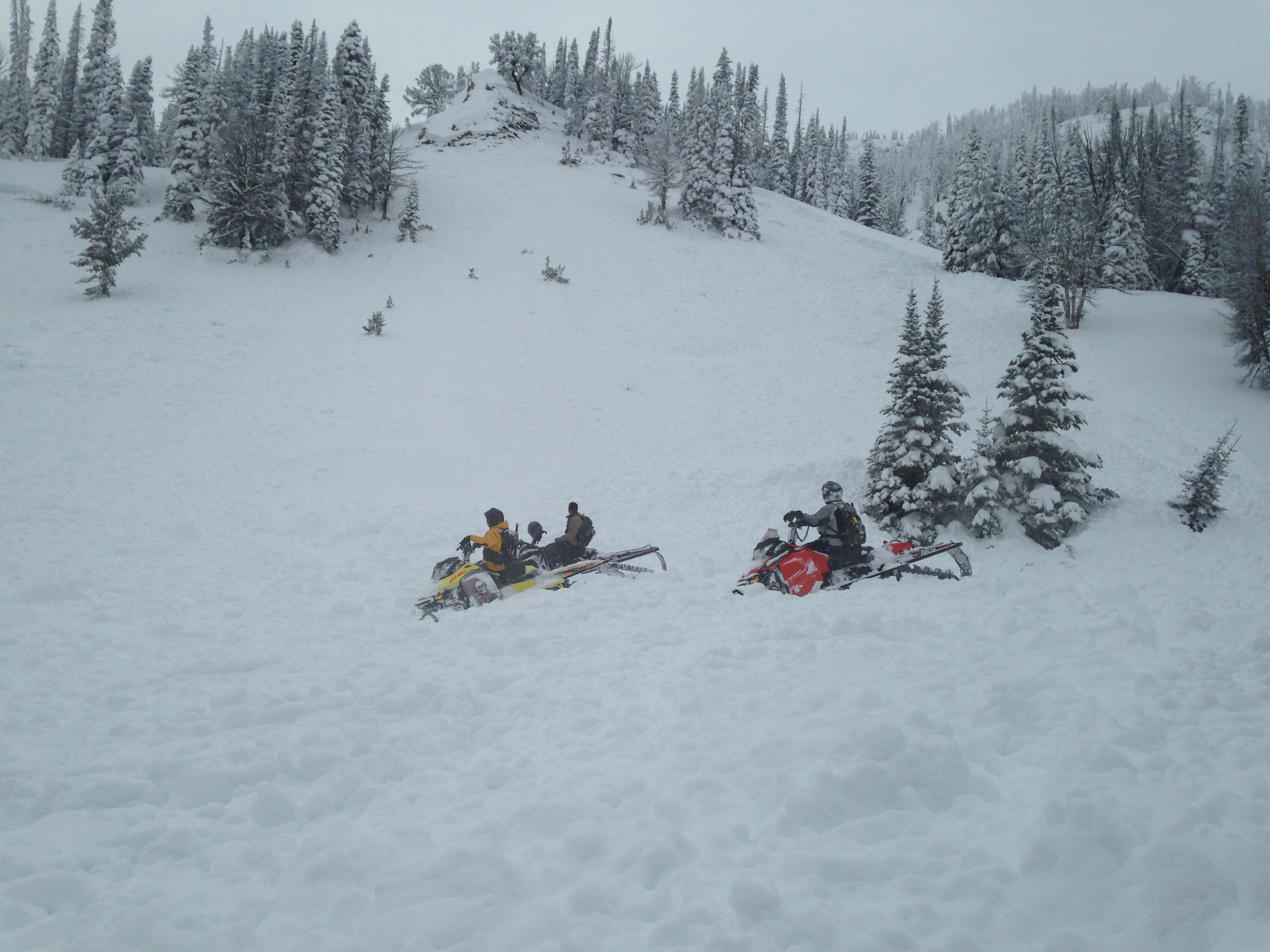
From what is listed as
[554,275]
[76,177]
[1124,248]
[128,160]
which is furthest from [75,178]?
[1124,248]

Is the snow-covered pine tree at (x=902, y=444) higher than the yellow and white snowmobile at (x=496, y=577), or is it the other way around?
the snow-covered pine tree at (x=902, y=444)

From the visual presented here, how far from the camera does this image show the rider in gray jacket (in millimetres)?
9266

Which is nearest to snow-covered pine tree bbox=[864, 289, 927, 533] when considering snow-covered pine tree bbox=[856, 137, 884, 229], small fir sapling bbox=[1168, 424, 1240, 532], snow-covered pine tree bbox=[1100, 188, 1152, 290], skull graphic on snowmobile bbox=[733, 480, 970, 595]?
skull graphic on snowmobile bbox=[733, 480, 970, 595]

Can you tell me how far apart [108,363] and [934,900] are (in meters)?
22.9

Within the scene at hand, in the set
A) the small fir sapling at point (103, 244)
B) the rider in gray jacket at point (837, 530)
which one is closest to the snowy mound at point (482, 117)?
the small fir sapling at point (103, 244)

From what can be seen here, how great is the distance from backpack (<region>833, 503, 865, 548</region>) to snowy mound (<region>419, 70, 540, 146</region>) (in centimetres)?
5633

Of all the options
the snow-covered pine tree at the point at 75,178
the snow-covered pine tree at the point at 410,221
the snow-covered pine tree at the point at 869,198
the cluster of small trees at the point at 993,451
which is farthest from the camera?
the snow-covered pine tree at the point at 869,198

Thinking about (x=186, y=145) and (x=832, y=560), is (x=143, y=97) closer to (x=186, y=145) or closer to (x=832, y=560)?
(x=186, y=145)

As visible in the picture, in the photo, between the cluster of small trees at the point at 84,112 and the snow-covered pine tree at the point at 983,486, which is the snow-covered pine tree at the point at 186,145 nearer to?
the cluster of small trees at the point at 84,112

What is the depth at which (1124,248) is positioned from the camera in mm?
31281

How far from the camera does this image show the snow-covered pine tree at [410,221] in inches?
1304

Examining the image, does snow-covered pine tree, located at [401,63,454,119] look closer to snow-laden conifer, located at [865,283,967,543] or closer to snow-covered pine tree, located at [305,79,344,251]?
snow-covered pine tree, located at [305,79,344,251]

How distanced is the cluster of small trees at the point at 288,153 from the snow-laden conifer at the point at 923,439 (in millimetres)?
30011

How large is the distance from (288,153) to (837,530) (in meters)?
34.4
